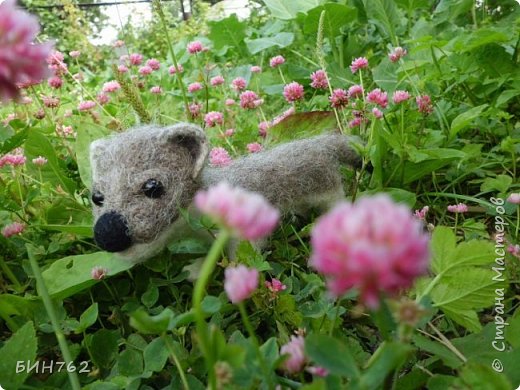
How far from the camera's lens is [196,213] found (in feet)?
3.24

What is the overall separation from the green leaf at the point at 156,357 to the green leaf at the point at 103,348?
120mm

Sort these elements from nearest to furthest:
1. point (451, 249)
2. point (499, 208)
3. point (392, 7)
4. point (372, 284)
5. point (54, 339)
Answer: point (372, 284)
point (451, 249)
point (54, 339)
point (499, 208)
point (392, 7)

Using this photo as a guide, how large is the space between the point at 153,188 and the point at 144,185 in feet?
0.05

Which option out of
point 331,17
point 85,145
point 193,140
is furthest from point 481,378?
point 331,17

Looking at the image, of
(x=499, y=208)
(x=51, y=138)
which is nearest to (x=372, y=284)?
(x=499, y=208)

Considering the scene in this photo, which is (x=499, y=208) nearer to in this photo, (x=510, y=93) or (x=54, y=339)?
(x=510, y=93)

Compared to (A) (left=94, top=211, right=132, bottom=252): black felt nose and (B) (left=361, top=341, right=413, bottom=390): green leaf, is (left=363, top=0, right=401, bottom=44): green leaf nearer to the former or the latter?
(A) (left=94, top=211, right=132, bottom=252): black felt nose

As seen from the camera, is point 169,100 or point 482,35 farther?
point 169,100

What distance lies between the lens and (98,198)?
36.9 inches

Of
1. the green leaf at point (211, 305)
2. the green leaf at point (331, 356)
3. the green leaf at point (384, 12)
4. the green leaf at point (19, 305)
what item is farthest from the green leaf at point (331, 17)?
the green leaf at point (331, 356)

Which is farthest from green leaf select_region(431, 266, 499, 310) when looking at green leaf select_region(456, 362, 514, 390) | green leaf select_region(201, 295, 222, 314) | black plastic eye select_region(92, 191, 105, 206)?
black plastic eye select_region(92, 191, 105, 206)

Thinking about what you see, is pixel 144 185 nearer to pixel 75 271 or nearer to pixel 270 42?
pixel 75 271

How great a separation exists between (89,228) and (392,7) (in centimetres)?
147

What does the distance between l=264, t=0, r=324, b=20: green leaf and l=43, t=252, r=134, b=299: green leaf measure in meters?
1.41
